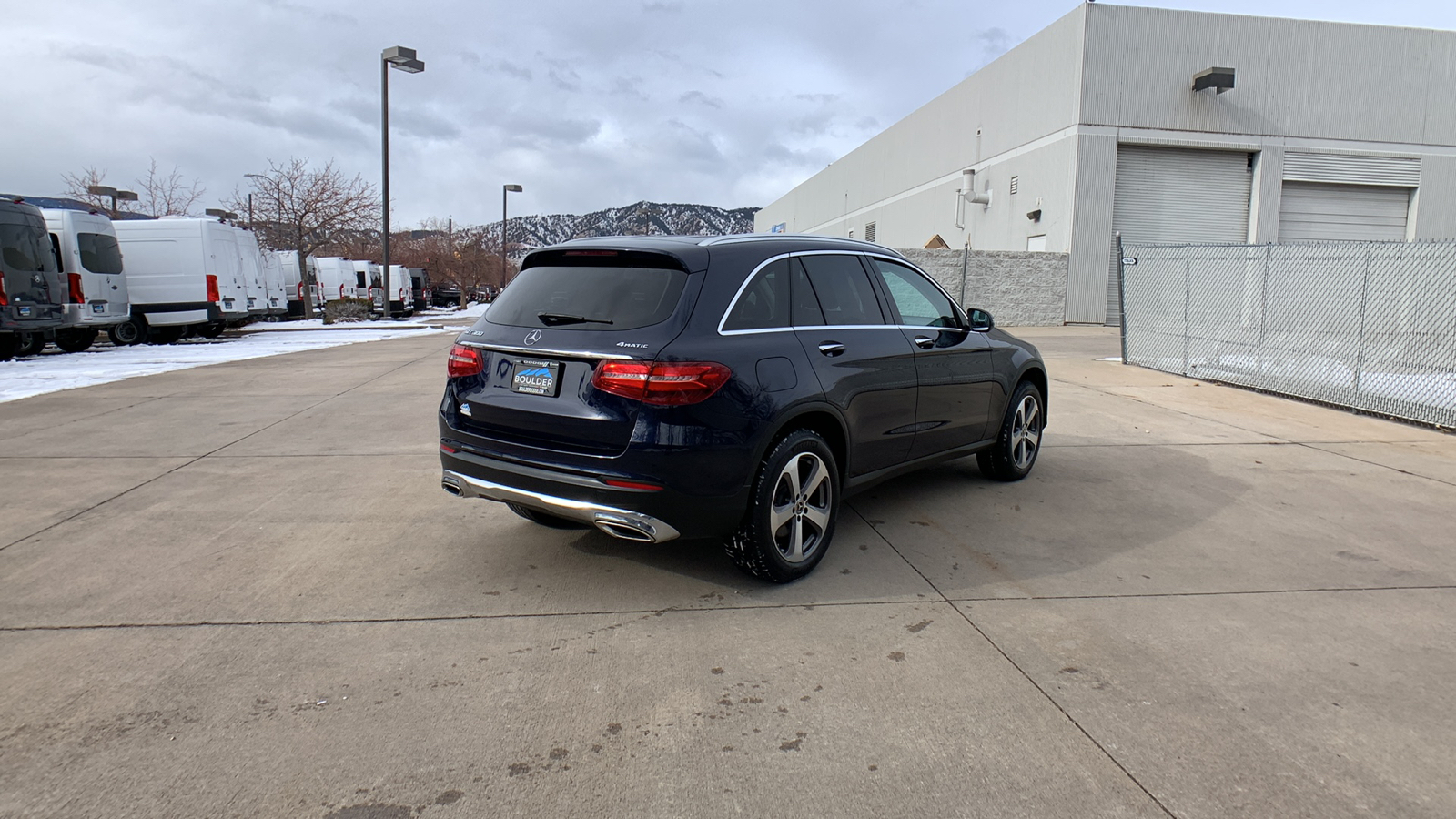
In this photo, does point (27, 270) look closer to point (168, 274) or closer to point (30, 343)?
point (30, 343)

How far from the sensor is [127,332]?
64.7 feet

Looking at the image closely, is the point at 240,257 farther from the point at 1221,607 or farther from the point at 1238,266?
the point at 1221,607

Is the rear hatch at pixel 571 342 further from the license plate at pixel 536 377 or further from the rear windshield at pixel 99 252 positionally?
the rear windshield at pixel 99 252

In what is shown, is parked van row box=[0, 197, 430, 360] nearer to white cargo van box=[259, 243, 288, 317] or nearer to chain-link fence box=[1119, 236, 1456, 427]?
white cargo van box=[259, 243, 288, 317]

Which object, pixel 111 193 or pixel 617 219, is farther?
pixel 617 219

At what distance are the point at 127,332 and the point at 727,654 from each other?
Answer: 21.1m

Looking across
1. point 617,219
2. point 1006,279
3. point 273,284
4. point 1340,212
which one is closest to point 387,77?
point 273,284

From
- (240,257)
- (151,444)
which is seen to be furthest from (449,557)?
(240,257)

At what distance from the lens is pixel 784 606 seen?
399 centimetres

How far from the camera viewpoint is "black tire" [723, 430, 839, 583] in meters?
3.99

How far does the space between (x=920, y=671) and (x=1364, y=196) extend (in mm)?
32482

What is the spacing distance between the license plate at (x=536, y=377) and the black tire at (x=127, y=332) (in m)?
19.6

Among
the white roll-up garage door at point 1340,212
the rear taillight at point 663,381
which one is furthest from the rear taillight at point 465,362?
the white roll-up garage door at point 1340,212

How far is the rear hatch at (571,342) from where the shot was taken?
3816 mm
